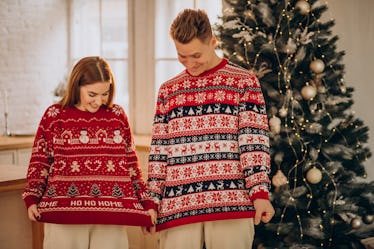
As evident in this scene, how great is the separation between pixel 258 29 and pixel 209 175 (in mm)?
1432

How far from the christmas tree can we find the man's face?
3.67ft

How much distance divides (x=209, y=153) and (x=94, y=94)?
50 centimetres

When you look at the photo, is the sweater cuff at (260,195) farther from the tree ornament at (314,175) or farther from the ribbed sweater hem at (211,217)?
the tree ornament at (314,175)

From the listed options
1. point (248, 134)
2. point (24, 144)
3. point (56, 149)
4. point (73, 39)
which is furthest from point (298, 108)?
point (73, 39)

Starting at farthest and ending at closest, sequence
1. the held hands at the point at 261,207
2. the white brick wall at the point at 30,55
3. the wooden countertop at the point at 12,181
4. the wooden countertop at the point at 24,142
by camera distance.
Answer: the white brick wall at the point at 30,55
the wooden countertop at the point at 24,142
the wooden countertop at the point at 12,181
the held hands at the point at 261,207

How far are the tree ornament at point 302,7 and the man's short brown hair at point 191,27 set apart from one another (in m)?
1.29

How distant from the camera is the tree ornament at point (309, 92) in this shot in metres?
3.35

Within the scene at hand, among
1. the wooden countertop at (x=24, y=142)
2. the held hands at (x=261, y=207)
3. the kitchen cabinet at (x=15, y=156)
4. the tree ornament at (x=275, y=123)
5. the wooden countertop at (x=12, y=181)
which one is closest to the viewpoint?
the held hands at (x=261, y=207)

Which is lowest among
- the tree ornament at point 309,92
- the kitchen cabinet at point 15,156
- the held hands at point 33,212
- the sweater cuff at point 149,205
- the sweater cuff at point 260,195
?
the kitchen cabinet at point 15,156

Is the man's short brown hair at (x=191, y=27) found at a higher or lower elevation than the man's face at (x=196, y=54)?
higher

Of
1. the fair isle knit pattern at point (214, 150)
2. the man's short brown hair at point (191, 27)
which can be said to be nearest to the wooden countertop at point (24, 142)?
the fair isle knit pattern at point (214, 150)

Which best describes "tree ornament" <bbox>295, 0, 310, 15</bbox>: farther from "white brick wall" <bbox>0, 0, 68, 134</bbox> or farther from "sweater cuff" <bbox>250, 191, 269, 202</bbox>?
"white brick wall" <bbox>0, 0, 68, 134</bbox>

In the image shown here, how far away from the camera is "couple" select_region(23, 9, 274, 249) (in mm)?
2207

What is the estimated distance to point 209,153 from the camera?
7.24 feet
